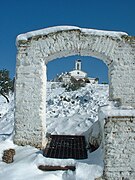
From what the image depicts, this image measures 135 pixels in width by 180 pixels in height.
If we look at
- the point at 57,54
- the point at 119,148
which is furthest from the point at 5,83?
the point at 119,148

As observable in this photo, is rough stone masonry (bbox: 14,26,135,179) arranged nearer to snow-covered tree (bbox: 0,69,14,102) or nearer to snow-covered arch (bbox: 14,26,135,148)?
snow-covered arch (bbox: 14,26,135,148)

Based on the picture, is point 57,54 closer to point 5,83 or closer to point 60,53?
point 60,53

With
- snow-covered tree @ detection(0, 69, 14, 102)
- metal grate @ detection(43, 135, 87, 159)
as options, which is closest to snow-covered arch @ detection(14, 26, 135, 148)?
metal grate @ detection(43, 135, 87, 159)

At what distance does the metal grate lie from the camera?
6.61 meters

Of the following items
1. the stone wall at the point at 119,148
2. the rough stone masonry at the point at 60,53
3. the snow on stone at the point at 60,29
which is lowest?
the stone wall at the point at 119,148

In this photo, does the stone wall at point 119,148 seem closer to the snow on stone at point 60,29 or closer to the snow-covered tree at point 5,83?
the snow on stone at point 60,29

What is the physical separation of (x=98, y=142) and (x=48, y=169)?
69.9 inches

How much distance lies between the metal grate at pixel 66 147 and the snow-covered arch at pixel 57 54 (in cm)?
45

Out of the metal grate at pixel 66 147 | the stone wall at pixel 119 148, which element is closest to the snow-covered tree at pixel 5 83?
the metal grate at pixel 66 147

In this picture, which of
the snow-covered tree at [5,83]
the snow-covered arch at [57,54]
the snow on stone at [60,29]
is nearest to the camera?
the snow-covered arch at [57,54]

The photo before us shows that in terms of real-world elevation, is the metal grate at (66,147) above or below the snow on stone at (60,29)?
below

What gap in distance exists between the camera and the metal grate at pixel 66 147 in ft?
21.7

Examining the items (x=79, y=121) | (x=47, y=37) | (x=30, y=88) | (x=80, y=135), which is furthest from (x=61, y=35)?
(x=79, y=121)

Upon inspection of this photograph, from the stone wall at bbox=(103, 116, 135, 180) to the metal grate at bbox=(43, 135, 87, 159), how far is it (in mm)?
1143
